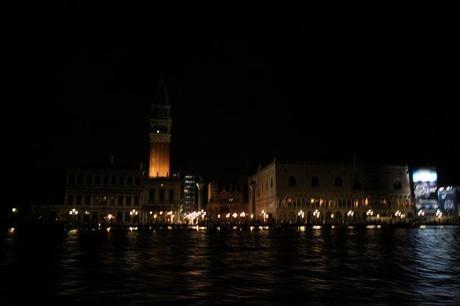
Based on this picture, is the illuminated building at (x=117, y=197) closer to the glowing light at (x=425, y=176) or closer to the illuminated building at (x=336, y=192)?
the illuminated building at (x=336, y=192)

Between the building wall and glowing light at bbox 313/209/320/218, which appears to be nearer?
the building wall

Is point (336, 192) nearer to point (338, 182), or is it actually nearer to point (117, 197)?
point (338, 182)

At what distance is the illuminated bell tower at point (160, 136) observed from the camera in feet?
330

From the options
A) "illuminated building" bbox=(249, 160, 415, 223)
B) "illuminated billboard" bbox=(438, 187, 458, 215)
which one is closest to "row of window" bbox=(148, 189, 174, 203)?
"illuminated building" bbox=(249, 160, 415, 223)

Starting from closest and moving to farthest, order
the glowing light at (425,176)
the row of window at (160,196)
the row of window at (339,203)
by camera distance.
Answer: the row of window at (160,196) → the glowing light at (425,176) → the row of window at (339,203)

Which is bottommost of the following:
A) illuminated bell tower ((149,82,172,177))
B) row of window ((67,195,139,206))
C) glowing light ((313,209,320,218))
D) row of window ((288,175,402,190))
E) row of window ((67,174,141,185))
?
glowing light ((313,209,320,218))

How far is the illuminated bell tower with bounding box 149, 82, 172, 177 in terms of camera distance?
10050 cm

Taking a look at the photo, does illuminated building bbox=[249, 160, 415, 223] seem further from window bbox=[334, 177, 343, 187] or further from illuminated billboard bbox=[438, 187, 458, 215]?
illuminated billboard bbox=[438, 187, 458, 215]

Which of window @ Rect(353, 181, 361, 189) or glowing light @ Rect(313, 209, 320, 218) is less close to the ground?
window @ Rect(353, 181, 361, 189)

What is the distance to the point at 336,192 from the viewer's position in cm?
10031

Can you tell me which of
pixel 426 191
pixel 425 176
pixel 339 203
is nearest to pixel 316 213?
pixel 339 203

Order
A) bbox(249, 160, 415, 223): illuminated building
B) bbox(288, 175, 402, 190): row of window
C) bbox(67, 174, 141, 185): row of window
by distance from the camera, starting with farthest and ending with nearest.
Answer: bbox(288, 175, 402, 190): row of window, bbox(249, 160, 415, 223): illuminated building, bbox(67, 174, 141, 185): row of window

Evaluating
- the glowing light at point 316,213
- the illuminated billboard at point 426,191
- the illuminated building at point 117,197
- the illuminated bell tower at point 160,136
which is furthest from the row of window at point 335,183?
the illuminated bell tower at point 160,136

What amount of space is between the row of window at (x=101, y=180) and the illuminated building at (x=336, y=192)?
2600cm
